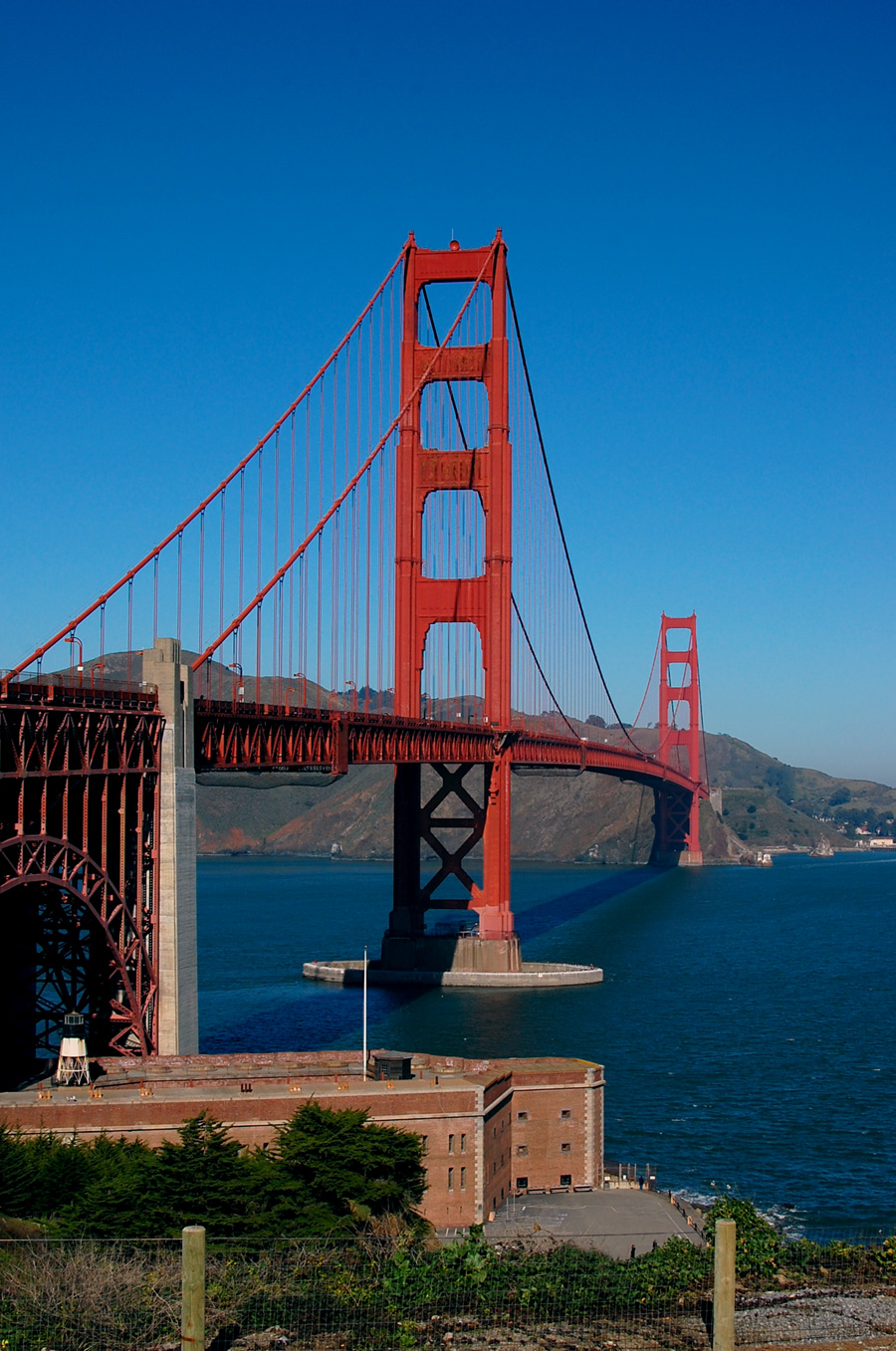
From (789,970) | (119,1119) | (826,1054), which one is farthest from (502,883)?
(119,1119)

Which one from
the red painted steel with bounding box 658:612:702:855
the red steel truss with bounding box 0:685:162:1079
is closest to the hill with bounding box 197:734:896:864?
the red painted steel with bounding box 658:612:702:855

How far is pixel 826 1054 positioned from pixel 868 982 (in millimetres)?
16567

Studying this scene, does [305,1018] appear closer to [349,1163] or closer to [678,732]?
[349,1163]

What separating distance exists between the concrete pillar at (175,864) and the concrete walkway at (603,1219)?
8.62 meters

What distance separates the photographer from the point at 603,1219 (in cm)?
2664

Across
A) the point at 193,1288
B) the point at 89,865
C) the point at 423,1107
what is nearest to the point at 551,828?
the point at 89,865

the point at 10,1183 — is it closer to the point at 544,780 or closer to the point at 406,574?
the point at 406,574

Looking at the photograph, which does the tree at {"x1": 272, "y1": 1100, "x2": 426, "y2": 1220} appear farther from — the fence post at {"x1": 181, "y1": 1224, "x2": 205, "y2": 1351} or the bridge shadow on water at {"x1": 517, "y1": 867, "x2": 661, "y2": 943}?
the bridge shadow on water at {"x1": 517, "y1": 867, "x2": 661, "y2": 943}

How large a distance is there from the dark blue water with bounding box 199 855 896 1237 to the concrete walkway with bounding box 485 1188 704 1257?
225 cm

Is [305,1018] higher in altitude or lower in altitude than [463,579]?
lower

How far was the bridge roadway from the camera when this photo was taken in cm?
3931

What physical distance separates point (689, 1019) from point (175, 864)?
22811mm

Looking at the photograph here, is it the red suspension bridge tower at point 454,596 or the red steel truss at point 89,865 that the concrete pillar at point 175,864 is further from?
the red suspension bridge tower at point 454,596

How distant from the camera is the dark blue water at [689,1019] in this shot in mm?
32562
